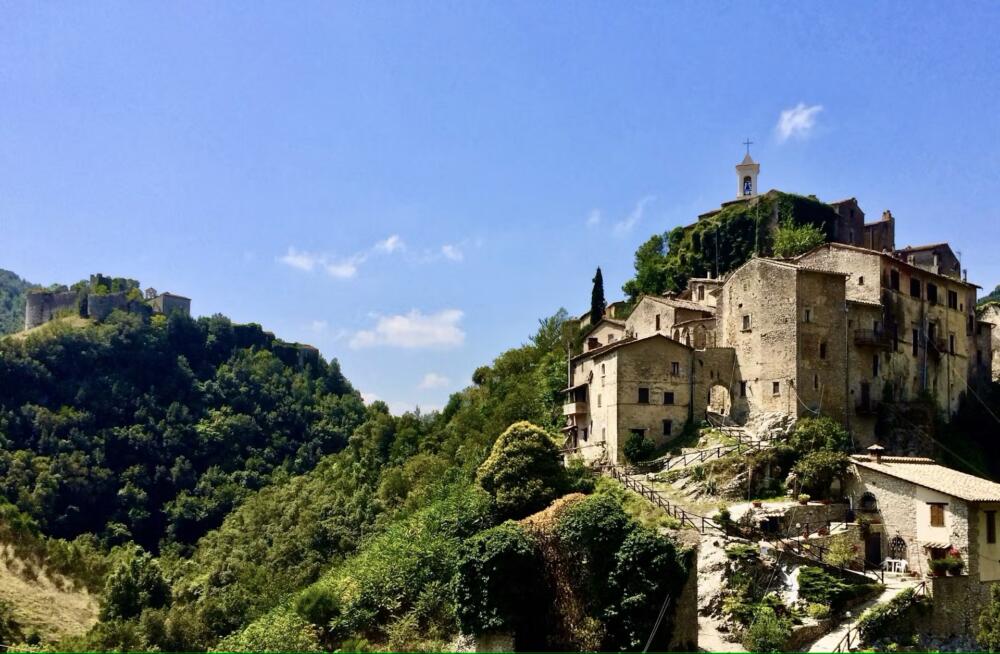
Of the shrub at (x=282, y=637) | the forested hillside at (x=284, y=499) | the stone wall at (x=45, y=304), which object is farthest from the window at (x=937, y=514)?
the stone wall at (x=45, y=304)

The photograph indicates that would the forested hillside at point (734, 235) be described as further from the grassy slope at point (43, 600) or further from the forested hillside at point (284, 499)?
the grassy slope at point (43, 600)

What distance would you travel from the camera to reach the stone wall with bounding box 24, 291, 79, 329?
161 m

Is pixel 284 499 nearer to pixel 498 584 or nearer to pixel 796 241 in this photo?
pixel 796 241

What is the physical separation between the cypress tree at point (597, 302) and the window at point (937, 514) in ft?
126

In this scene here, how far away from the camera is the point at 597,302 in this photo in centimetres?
7575

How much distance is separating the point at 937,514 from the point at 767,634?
393 inches

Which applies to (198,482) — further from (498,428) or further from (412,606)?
(412,606)

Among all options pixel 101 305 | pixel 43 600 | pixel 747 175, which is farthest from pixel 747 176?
pixel 101 305

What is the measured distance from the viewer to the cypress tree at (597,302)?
248 feet

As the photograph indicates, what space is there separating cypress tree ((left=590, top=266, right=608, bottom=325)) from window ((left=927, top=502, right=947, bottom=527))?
38461 mm

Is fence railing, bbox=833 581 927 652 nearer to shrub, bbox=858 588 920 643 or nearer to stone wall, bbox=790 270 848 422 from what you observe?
shrub, bbox=858 588 920 643

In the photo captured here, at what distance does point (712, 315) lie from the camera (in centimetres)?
5791

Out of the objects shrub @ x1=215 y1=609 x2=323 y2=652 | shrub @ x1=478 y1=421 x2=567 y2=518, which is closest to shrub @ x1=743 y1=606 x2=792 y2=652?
shrub @ x1=478 y1=421 x2=567 y2=518

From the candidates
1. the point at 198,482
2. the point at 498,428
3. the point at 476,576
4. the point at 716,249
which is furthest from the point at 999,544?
the point at 198,482
